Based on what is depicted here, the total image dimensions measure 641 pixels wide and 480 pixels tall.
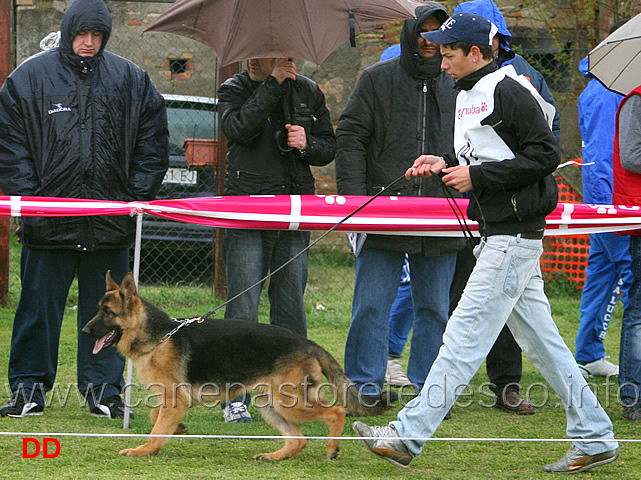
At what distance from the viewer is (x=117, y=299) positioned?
4754mm

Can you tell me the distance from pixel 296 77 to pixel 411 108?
2.39ft

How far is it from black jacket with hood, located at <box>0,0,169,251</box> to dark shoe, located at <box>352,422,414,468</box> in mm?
2065

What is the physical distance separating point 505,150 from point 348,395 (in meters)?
1.47

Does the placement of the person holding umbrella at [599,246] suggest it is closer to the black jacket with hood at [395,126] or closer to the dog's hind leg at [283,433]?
the black jacket with hood at [395,126]

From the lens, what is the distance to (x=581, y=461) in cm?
430

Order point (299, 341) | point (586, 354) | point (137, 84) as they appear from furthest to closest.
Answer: point (586, 354), point (137, 84), point (299, 341)

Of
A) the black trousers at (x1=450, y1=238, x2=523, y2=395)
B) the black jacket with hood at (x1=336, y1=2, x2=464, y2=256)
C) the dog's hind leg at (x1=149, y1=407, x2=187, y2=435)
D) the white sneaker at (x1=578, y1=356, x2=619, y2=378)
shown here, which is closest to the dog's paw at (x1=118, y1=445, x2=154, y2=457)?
the dog's hind leg at (x1=149, y1=407, x2=187, y2=435)

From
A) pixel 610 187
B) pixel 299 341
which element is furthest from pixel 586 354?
pixel 299 341

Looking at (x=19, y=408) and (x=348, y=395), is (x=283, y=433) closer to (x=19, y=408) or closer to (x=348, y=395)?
(x=348, y=395)

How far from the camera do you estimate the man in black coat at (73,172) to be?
17.1 ft

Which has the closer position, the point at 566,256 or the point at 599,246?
the point at 599,246

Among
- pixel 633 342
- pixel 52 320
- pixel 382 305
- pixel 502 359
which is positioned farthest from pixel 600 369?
pixel 52 320

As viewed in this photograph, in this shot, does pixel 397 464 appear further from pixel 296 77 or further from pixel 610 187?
pixel 610 187

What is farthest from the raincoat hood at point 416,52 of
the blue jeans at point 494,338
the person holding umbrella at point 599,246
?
the blue jeans at point 494,338
